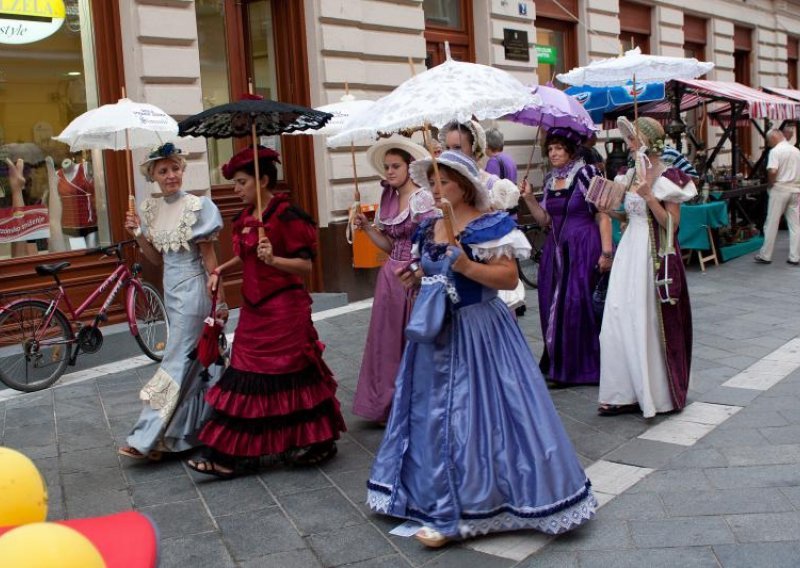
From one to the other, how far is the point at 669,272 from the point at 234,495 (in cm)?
280

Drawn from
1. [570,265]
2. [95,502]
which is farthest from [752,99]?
[95,502]

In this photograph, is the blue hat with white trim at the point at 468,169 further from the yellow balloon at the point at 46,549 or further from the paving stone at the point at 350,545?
the yellow balloon at the point at 46,549

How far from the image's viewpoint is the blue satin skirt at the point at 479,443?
4.02 meters

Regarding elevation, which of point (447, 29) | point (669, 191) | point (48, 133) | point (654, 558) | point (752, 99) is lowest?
point (654, 558)

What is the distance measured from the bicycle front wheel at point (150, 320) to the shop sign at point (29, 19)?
250 centimetres

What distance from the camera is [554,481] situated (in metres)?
4.00

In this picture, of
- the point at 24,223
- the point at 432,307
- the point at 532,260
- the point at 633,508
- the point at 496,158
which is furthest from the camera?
the point at 532,260

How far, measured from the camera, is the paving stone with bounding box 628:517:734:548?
13.2 feet

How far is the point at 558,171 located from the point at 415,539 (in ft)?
10.7

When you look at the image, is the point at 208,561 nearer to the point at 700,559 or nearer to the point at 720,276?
the point at 700,559

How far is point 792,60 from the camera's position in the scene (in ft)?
85.3

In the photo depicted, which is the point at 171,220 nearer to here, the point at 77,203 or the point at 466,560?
the point at 466,560

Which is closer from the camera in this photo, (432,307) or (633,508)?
(432,307)

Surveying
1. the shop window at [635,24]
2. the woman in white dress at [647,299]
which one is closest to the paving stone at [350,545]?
the woman in white dress at [647,299]
